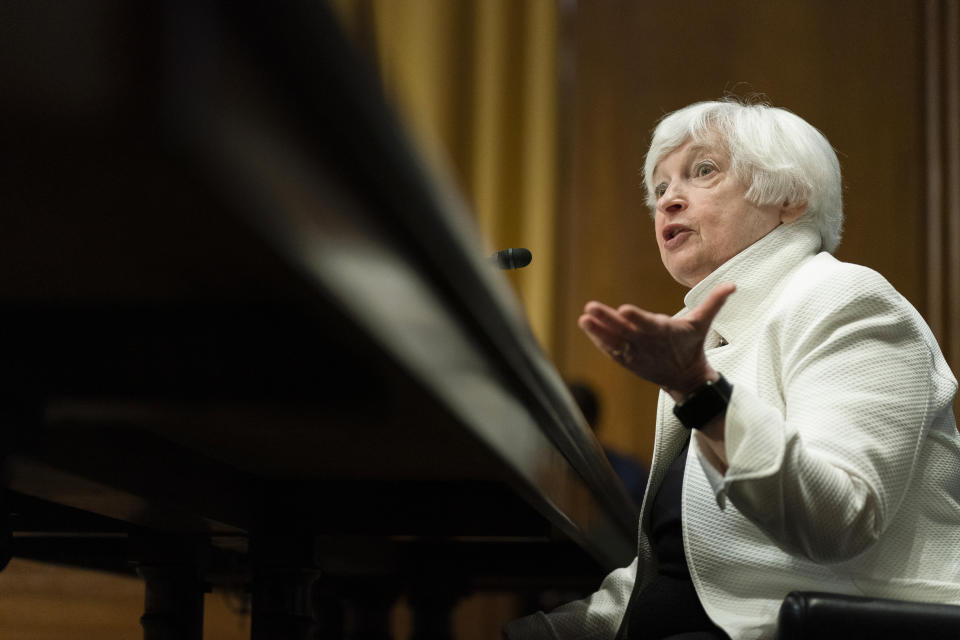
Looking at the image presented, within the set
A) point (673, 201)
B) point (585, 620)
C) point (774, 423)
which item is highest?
point (673, 201)

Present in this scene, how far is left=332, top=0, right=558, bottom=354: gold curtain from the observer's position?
360 centimetres

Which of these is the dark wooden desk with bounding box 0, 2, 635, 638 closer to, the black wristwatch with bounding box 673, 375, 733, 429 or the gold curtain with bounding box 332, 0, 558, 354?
the black wristwatch with bounding box 673, 375, 733, 429

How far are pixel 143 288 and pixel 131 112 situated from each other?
177mm

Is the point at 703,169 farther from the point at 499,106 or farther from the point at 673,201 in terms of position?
the point at 499,106

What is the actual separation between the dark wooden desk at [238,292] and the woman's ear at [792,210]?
0.41 metres

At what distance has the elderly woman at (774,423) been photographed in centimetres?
84

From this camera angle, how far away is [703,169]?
1.38 meters

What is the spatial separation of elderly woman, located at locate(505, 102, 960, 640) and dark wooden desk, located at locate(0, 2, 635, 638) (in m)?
0.11

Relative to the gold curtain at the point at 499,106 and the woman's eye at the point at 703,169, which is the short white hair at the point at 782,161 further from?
the gold curtain at the point at 499,106

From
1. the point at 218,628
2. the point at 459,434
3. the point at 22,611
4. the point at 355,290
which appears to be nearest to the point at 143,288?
the point at 355,290

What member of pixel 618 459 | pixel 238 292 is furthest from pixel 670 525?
pixel 618 459

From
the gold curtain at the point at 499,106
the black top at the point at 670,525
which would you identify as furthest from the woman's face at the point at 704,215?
the gold curtain at the point at 499,106

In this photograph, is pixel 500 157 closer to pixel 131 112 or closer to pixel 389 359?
pixel 389 359

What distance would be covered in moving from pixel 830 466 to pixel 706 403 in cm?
11
